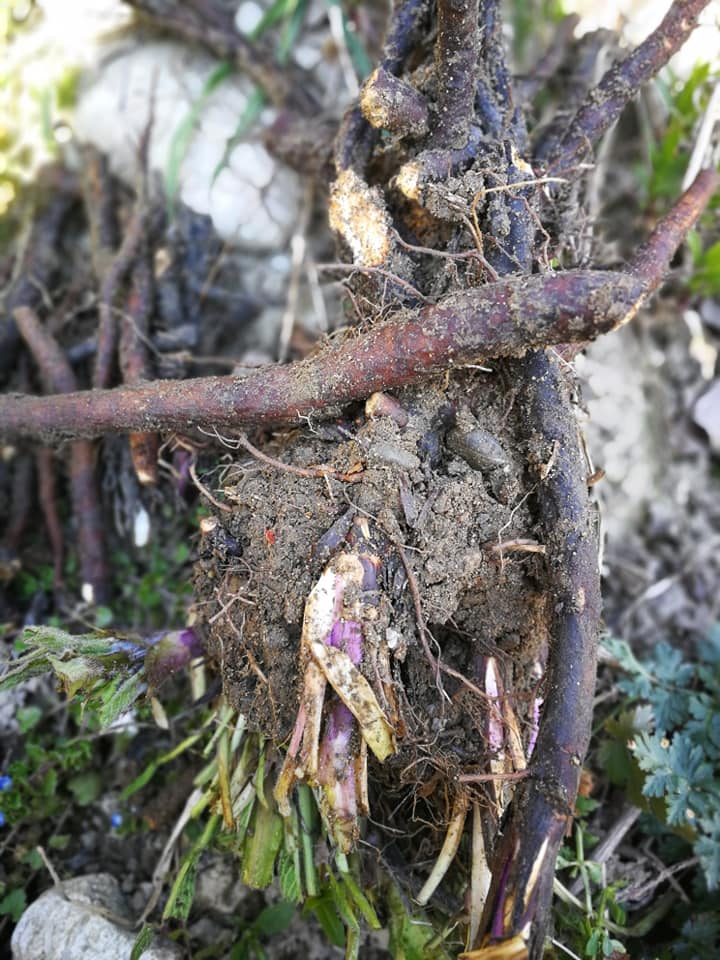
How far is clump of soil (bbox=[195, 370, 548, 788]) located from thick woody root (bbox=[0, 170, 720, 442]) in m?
0.10

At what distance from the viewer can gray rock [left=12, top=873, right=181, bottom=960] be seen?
139 cm

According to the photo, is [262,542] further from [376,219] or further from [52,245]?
[52,245]

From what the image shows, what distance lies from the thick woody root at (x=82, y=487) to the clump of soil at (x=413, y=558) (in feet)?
1.82

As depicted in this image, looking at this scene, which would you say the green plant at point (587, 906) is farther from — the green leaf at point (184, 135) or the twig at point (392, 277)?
the green leaf at point (184, 135)

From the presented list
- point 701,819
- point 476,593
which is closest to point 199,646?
point 476,593

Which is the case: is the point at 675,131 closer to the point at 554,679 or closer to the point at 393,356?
the point at 393,356

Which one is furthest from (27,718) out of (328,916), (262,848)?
(328,916)

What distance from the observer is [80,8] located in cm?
219

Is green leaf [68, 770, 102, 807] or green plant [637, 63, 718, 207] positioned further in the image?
green plant [637, 63, 718, 207]

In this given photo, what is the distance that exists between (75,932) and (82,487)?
104 centimetres

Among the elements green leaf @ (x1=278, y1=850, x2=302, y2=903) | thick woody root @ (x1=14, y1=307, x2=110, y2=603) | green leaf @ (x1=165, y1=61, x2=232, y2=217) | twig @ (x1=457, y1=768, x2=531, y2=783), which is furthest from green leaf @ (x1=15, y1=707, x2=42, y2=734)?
green leaf @ (x1=165, y1=61, x2=232, y2=217)

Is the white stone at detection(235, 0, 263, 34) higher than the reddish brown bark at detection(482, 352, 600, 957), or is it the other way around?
the white stone at detection(235, 0, 263, 34)

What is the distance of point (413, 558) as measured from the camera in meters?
1.24

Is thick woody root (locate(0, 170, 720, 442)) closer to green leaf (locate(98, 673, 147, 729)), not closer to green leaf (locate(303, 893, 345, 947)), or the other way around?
green leaf (locate(98, 673, 147, 729))
